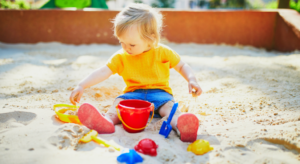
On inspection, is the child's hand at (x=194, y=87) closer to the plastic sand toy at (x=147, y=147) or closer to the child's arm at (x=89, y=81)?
the plastic sand toy at (x=147, y=147)

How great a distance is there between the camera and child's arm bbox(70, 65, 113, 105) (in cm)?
152

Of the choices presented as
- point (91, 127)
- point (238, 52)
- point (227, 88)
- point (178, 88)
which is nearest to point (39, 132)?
point (91, 127)

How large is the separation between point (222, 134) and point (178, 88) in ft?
3.33

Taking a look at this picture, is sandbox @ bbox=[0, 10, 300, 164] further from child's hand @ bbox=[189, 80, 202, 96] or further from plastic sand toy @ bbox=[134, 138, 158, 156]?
child's hand @ bbox=[189, 80, 202, 96]

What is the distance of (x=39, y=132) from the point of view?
126 centimetres

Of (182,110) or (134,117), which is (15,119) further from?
(182,110)

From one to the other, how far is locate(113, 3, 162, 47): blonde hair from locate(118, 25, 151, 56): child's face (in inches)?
0.9

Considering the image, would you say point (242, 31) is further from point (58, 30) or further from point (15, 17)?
point (15, 17)

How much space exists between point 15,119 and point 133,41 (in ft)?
2.94

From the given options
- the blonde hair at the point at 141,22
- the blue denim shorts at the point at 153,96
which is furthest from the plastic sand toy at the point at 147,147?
the blonde hair at the point at 141,22

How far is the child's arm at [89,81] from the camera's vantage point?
152 cm

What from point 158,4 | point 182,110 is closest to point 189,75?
point 182,110

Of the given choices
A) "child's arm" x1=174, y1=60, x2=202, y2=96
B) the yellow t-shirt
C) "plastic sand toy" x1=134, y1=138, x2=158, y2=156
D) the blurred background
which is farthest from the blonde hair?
the blurred background

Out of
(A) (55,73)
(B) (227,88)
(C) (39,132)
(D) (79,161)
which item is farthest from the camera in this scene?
(A) (55,73)
